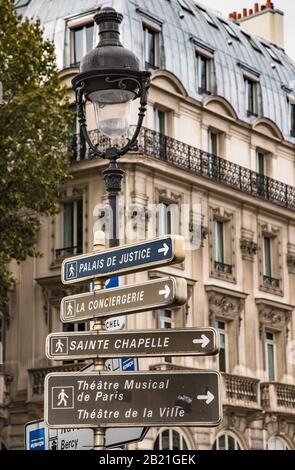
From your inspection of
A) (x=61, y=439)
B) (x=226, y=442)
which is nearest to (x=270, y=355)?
(x=226, y=442)

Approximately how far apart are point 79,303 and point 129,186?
79.0ft

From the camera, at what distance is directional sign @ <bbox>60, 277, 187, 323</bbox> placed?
30.8 feet

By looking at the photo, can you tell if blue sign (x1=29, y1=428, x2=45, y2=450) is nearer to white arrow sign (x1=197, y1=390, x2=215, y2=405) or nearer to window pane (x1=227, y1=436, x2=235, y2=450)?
white arrow sign (x1=197, y1=390, x2=215, y2=405)

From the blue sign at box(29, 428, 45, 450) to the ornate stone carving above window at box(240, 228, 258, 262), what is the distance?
1052 inches

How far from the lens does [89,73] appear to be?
471 inches

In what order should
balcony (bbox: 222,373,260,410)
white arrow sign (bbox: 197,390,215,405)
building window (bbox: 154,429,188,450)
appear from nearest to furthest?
white arrow sign (bbox: 197,390,215,405) < building window (bbox: 154,429,188,450) < balcony (bbox: 222,373,260,410)

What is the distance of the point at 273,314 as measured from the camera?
1548 inches

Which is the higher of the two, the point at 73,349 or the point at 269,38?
the point at 269,38

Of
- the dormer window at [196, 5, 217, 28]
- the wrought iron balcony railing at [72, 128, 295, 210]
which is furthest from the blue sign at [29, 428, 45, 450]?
the dormer window at [196, 5, 217, 28]

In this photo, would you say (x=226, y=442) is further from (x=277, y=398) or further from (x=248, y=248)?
(x=248, y=248)

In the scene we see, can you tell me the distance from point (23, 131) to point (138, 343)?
2160 centimetres
